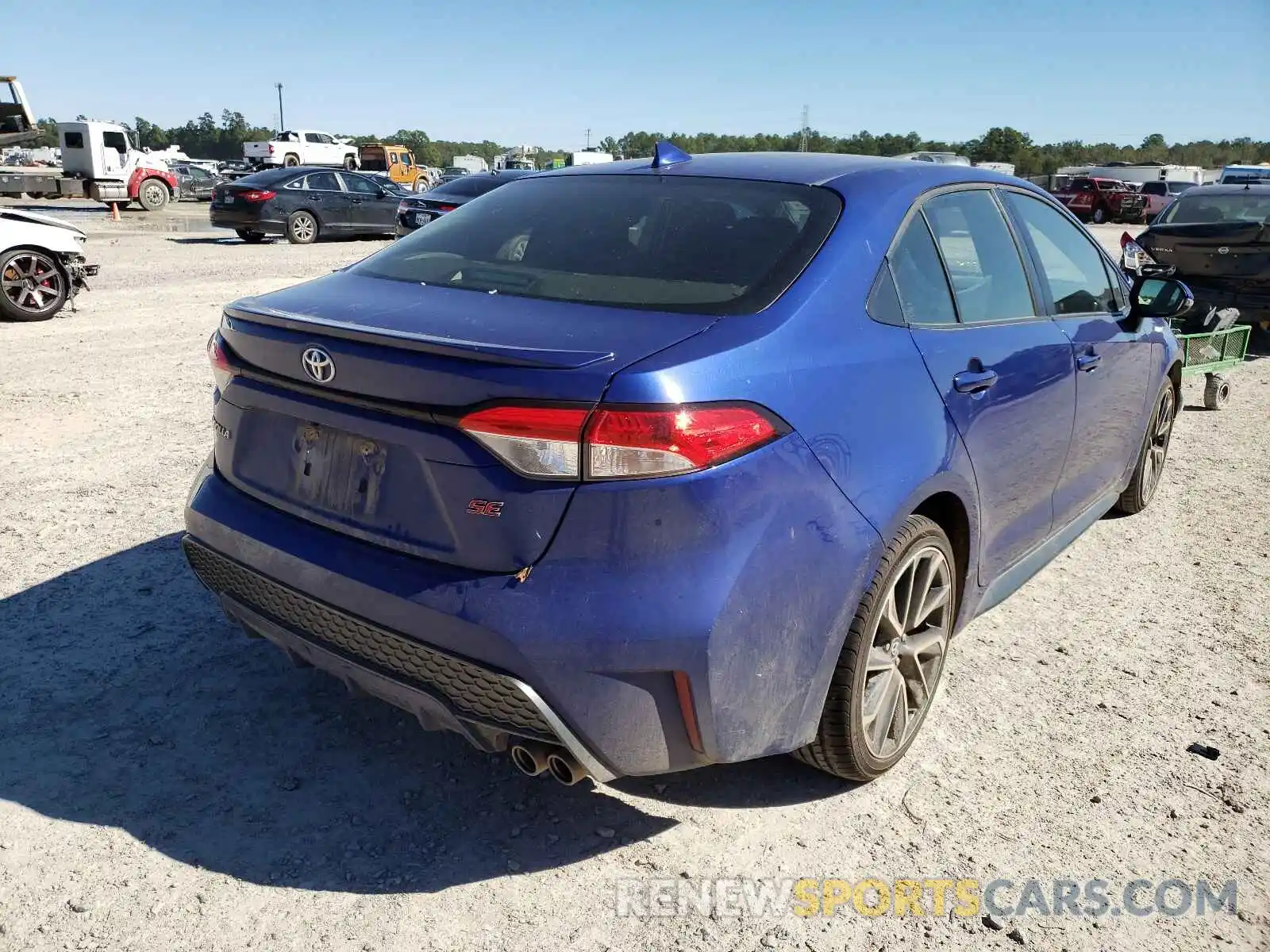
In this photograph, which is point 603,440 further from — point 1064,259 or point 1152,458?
point 1152,458

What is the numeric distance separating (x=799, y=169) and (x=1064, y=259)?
1.51 meters

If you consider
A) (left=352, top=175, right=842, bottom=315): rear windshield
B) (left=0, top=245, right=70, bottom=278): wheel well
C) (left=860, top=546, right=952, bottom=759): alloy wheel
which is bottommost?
(left=860, top=546, right=952, bottom=759): alloy wheel

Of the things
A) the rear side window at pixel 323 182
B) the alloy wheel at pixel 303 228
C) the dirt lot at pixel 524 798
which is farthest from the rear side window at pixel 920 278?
the rear side window at pixel 323 182

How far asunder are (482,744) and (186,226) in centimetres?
2635

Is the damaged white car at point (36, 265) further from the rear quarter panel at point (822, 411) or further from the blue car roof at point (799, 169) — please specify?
the rear quarter panel at point (822, 411)

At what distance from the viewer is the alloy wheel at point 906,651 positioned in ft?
9.39

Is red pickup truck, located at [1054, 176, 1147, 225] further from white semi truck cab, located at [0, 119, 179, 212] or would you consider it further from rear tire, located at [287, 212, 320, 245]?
white semi truck cab, located at [0, 119, 179, 212]

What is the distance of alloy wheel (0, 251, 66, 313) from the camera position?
994 centimetres

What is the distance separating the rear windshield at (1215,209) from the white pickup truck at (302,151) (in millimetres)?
42075

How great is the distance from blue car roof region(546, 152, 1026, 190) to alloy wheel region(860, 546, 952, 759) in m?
1.20

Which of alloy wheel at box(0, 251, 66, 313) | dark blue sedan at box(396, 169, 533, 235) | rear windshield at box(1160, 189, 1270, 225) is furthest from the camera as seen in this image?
dark blue sedan at box(396, 169, 533, 235)

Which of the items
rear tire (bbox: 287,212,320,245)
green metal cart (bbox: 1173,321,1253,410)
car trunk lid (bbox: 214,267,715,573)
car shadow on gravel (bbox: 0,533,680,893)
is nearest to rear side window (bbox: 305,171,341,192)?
rear tire (bbox: 287,212,320,245)

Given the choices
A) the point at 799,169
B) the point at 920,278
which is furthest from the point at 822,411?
the point at 799,169

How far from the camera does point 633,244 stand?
2949 mm
